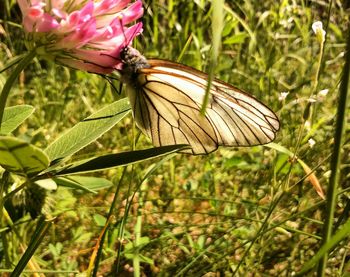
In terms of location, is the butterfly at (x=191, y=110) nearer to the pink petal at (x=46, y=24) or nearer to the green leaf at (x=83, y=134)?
the green leaf at (x=83, y=134)

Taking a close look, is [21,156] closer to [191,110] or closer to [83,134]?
[83,134]

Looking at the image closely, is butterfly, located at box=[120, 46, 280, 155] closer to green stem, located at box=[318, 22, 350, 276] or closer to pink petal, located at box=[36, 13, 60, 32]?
pink petal, located at box=[36, 13, 60, 32]

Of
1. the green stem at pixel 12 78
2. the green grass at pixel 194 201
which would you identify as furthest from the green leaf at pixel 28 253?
the green stem at pixel 12 78

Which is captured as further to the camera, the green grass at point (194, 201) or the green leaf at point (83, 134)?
the green grass at point (194, 201)

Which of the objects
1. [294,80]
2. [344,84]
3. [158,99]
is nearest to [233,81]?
[294,80]

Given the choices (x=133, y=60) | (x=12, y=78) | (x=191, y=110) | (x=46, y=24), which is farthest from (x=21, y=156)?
(x=191, y=110)

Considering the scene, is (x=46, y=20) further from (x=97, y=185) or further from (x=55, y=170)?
(x=97, y=185)
